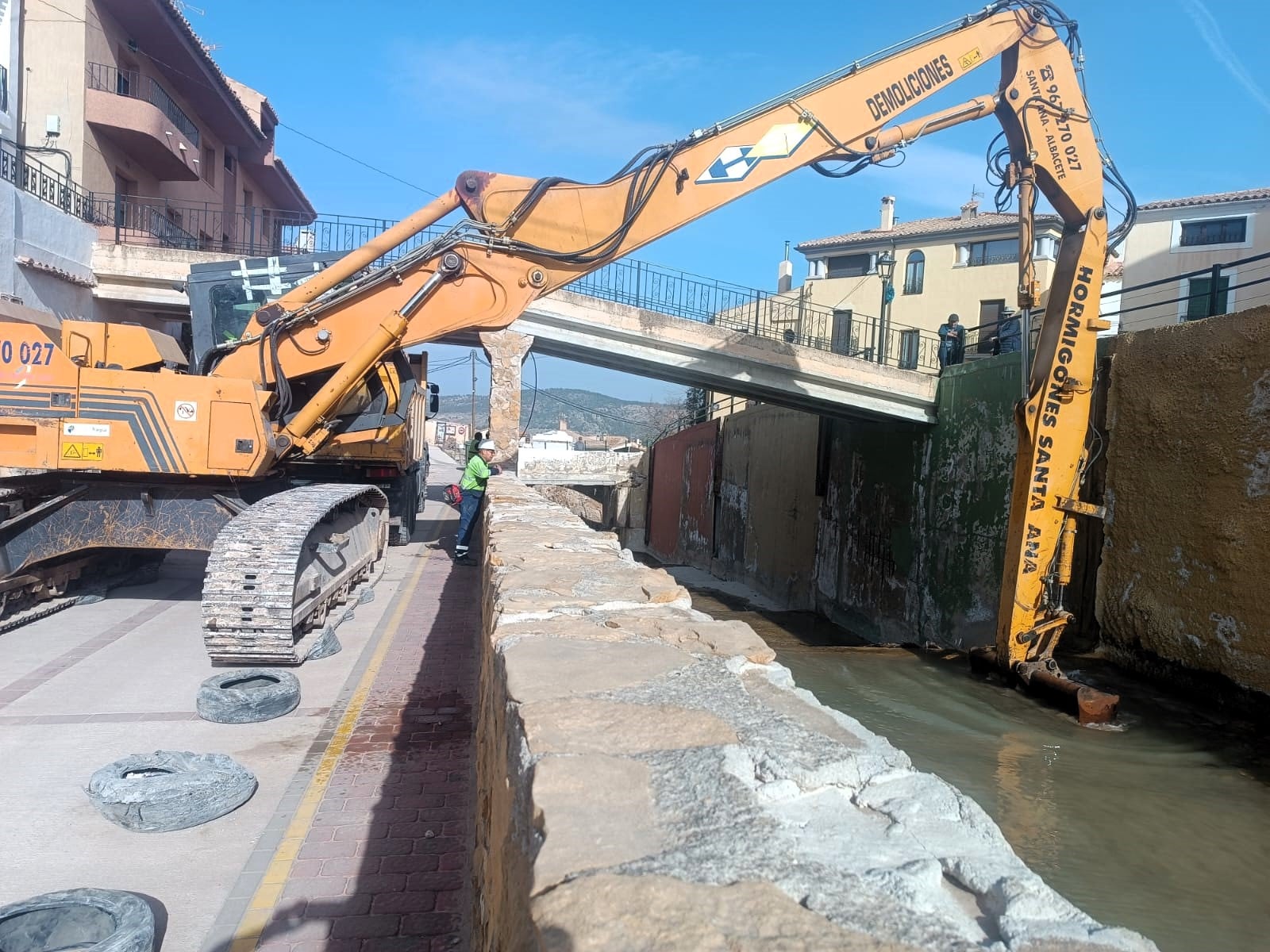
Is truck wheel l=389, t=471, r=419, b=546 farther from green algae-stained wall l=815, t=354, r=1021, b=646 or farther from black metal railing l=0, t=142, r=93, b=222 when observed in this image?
green algae-stained wall l=815, t=354, r=1021, b=646

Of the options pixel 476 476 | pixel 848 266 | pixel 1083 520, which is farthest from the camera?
pixel 848 266

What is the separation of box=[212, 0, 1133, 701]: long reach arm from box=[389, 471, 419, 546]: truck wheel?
4683 millimetres

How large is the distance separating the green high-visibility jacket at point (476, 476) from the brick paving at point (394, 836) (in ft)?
18.8

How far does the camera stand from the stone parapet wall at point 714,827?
126 centimetres

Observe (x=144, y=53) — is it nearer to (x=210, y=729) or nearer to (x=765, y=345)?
(x=765, y=345)

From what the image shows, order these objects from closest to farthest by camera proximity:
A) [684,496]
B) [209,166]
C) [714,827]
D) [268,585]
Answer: [714,827]
[268,585]
[209,166]
[684,496]

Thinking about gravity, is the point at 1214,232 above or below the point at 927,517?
above

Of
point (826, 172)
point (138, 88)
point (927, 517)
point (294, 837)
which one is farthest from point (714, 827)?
point (138, 88)

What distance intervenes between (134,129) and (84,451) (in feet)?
43.6

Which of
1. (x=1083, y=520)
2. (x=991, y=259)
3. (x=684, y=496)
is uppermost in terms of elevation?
(x=991, y=259)

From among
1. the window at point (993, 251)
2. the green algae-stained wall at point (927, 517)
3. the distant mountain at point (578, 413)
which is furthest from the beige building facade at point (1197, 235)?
the distant mountain at point (578, 413)

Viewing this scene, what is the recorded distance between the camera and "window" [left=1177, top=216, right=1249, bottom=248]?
2805cm

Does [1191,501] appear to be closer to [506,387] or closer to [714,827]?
[714,827]

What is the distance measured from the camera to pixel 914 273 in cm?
→ 3791
